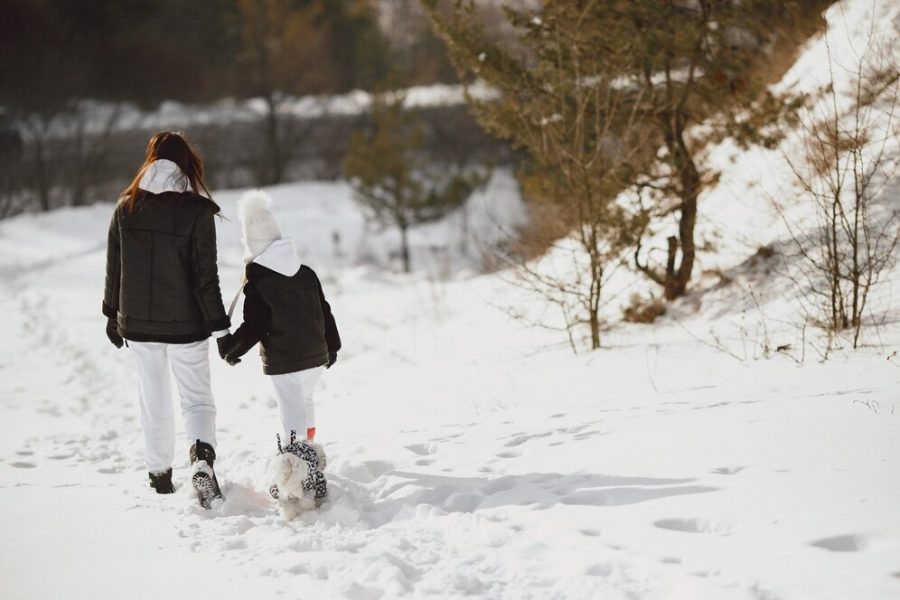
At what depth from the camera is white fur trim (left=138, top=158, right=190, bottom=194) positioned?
12.6 ft

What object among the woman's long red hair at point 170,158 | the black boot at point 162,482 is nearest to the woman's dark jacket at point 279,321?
the woman's long red hair at point 170,158

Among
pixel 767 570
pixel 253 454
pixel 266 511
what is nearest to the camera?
pixel 767 570

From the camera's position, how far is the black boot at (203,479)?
376cm

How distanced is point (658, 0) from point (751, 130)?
67.9 inches

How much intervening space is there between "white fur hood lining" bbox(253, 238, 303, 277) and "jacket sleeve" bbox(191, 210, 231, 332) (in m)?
0.26

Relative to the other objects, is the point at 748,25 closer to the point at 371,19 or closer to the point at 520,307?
the point at 520,307

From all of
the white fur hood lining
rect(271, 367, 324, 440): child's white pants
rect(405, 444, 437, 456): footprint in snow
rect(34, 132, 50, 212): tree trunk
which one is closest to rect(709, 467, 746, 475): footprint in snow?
rect(405, 444, 437, 456): footprint in snow

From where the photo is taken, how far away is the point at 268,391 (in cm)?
766

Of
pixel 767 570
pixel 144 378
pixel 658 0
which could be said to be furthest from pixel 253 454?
pixel 658 0

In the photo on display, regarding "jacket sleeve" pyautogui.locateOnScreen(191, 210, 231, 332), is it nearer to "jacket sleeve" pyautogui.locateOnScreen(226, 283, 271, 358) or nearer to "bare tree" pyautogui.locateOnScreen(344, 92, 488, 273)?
"jacket sleeve" pyautogui.locateOnScreen(226, 283, 271, 358)

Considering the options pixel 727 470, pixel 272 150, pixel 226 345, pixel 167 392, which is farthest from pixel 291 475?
pixel 272 150

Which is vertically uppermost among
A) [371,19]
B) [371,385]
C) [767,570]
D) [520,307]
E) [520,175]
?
[371,19]

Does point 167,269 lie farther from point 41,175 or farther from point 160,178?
point 41,175

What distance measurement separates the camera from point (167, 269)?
12.7ft
